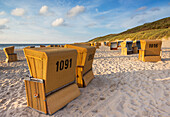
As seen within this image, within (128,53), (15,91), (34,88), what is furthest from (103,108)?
(128,53)

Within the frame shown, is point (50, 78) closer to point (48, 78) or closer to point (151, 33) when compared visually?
point (48, 78)

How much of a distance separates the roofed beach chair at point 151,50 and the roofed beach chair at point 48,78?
582 centimetres

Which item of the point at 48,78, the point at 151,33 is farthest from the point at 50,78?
the point at 151,33

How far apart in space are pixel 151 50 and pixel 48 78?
679 centimetres

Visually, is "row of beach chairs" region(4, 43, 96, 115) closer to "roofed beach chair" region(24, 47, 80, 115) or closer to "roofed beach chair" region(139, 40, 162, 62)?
"roofed beach chair" region(24, 47, 80, 115)

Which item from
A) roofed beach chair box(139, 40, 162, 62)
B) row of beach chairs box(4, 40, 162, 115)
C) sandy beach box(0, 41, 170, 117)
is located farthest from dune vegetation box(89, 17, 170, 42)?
row of beach chairs box(4, 40, 162, 115)

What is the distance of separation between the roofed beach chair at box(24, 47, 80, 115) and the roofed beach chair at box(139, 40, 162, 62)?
582 cm

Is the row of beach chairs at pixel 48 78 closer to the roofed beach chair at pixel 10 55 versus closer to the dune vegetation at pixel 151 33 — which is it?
the roofed beach chair at pixel 10 55

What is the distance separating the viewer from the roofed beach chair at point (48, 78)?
206cm

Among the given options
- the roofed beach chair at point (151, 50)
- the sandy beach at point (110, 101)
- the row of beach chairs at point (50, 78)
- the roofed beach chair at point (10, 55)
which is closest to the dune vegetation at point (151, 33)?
the roofed beach chair at point (151, 50)

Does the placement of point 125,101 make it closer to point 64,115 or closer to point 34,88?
point 64,115

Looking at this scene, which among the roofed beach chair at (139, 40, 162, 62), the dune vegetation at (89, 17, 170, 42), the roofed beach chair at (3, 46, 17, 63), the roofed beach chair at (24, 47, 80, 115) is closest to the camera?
the roofed beach chair at (24, 47, 80, 115)

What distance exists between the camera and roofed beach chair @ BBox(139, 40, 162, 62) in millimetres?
6668

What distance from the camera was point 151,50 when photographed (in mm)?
6766
